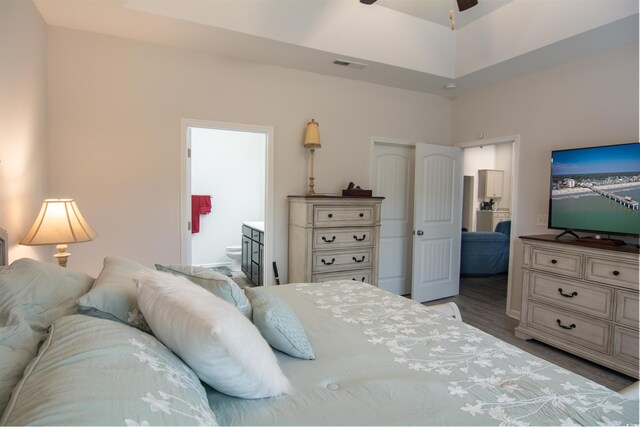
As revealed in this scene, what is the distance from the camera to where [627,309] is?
2.51 meters

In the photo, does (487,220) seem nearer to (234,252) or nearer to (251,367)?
(234,252)

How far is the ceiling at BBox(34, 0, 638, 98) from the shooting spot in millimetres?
2639

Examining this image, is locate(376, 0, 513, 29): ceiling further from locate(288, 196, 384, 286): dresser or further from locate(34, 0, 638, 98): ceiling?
locate(288, 196, 384, 286): dresser

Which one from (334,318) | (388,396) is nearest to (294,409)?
(388,396)

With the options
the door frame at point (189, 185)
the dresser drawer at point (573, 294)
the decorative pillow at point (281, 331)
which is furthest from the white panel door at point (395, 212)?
the decorative pillow at point (281, 331)

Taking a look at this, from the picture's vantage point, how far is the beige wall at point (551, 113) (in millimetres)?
3004

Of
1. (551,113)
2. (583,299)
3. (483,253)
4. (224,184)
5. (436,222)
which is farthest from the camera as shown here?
(224,184)

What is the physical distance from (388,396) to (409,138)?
12.5 feet

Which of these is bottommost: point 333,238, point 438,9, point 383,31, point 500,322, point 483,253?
point 500,322

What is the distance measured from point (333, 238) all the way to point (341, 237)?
9cm

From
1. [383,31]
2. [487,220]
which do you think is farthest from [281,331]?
[487,220]

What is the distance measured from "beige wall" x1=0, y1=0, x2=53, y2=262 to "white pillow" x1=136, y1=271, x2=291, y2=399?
147cm

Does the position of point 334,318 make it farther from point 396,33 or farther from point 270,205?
point 396,33

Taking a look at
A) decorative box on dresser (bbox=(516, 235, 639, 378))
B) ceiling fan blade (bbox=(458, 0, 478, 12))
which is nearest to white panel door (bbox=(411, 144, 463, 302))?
decorative box on dresser (bbox=(516, 235, 639, 378))
